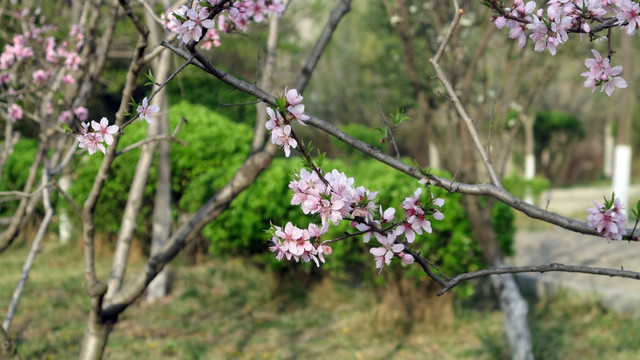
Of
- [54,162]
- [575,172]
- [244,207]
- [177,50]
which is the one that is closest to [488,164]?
[177,50]

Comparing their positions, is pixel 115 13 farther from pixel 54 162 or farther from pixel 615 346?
pixel 615 346

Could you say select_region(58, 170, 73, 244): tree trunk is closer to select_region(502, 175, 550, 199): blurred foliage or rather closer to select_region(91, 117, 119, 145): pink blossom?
select_region(91, 117, 119, 145): pink blossom

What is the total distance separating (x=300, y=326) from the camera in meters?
5.60

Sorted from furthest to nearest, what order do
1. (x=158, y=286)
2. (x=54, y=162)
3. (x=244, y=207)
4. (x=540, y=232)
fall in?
(x=540, y=232) → (x=158, y=286) → (x=244, y=207) → (x=54, y=162)

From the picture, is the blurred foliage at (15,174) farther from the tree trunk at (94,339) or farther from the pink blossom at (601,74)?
the pink blossom at (601,74)

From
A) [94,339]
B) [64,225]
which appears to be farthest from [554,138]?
[94,339]

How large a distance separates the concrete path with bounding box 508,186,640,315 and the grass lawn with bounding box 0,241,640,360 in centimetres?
16

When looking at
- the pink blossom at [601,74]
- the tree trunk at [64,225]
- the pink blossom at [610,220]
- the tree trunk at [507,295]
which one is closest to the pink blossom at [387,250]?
the pink blossom at [610,220]

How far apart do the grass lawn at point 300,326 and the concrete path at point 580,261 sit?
0.53 feet

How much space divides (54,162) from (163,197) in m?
2.46

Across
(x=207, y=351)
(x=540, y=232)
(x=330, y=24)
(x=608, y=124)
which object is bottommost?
(x=207, y=351)

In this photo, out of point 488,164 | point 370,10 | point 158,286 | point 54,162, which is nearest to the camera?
point 488,164

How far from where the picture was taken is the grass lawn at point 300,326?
479 centimetres

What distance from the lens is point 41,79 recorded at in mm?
4145
